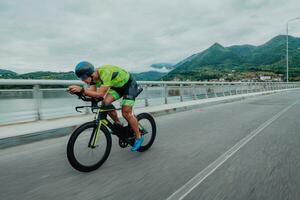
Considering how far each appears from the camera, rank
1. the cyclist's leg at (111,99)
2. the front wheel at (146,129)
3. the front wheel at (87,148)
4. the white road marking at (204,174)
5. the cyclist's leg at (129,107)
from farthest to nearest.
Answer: the front wheel at (146,129), the cyclist's leg at (129,107), the cyclist's leg at (111,99), the front wheel at (87,148), the white road marking at (204,174)

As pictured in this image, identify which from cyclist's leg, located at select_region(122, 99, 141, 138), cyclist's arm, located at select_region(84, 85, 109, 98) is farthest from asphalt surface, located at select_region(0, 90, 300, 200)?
cyclist's arm, located at select_region(84, 85, 109, 98)

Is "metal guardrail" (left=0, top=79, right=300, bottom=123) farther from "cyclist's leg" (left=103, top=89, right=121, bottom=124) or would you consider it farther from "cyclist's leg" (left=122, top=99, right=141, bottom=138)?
"cyclist's leg" (left=122, top=99, right=141, bottom=138)

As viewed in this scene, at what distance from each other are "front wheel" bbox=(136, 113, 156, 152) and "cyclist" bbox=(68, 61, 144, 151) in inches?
8.5

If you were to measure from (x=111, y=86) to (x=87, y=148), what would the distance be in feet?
3.53

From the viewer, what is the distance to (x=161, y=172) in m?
4.28

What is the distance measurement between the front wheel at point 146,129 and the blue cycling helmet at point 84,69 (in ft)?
5.11

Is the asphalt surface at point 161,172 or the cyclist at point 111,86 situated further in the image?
the cyclist at point 111,86

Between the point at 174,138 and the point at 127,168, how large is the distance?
8.74 ft

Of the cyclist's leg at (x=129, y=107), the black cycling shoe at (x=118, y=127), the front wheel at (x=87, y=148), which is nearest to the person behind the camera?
the front wheel at (x=87, y=148)

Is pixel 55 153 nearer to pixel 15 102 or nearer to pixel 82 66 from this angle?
pixel 82 66

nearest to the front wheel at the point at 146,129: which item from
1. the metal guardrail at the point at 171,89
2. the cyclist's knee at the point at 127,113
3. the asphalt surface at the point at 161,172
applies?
the asphalt surface at the point at 161,172

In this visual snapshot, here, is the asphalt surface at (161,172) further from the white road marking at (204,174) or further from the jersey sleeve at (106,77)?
the jersey sleeve at (106,77)

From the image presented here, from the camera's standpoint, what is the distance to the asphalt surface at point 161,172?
347cm

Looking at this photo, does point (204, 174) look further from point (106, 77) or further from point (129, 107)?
point (106, 77)
